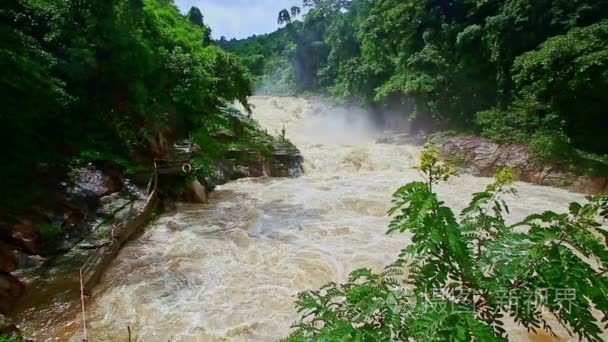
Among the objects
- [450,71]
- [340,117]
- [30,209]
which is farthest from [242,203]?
[340,117]

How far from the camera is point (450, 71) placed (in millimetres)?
17953

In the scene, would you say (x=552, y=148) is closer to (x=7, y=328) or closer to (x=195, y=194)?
(x=195, y=194)

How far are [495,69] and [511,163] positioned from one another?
528 cm

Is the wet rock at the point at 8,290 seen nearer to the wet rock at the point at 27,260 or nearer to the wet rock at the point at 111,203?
the wet rock at the point at 27,260

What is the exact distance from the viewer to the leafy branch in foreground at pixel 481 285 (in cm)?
141

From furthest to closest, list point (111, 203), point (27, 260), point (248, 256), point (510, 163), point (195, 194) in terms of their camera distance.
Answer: point (510, 163) < point (195, 194) < point (111, 203) < point (248, 256) < point (27, 260)

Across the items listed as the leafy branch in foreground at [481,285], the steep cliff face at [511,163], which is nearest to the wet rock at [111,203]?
the leafy branch in foreground at [481,285]

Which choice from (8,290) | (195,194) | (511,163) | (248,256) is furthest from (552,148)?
(8,290)

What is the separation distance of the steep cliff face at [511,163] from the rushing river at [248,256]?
2.17ft

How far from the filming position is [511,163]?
42.2ft

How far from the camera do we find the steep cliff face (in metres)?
11.1

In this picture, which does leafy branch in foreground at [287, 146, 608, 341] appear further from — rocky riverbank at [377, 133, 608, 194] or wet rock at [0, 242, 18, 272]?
rocky riverbank at [377, 133, 608, 194]

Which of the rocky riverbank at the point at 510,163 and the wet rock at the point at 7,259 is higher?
the wet rock at the point at 7,259

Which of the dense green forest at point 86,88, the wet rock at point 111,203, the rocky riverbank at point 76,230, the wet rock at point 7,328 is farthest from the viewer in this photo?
the wet rock at point 111,203
